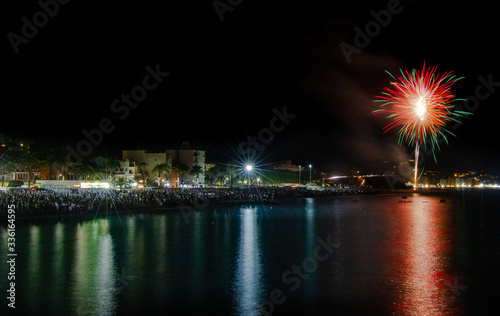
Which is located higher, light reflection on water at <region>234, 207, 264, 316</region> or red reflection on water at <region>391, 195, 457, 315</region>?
light reflection on water at <region>234, 207, 264, 316</region>

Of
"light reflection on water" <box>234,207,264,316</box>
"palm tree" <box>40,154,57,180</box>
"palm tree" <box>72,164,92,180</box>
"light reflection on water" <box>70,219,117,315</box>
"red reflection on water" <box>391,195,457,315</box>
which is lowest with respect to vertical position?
"red reflection on water" <box>391,195,457,315</box>

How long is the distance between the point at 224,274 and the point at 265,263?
8.29ft

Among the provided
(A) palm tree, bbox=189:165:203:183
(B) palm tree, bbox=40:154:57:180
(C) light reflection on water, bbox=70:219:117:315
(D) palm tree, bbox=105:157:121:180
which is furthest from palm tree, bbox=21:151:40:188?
(C) light reflection on water, bbox=70:219:117:315

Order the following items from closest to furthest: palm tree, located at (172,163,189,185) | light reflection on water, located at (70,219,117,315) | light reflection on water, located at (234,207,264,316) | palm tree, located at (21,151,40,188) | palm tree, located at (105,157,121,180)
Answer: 1. light reflection on water, located at (70,219,117,315)
2. light reflection on water, located at (234,207,264,316)
3. palm tree, located at (21,151,40,188)
4. palm tree, located at (105,157,121,180)
5. palm tree, located at (172,163,189,185)

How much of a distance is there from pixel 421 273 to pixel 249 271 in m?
6.29

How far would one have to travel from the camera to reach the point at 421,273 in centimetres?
1681

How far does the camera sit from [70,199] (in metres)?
39.1

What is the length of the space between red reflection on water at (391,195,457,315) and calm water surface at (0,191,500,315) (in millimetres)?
42

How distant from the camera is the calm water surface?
12414mm

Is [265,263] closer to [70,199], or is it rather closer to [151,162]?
[70,199]

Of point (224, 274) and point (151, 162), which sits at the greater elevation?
point (151, 162)

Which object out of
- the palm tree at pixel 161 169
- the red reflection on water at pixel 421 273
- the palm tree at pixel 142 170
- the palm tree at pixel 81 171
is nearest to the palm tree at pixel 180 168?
the palm tree at pixel 161 169

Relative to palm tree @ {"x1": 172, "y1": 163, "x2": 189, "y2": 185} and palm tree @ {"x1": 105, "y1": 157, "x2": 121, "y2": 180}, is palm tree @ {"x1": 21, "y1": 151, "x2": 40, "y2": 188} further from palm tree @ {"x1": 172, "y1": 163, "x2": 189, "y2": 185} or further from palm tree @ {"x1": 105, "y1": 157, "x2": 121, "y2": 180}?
palm tree @ {"x1": 172, "y1": 163, "x2": 189, "y2": 185}

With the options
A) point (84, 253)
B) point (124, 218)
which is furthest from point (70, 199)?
point (84, 253)
